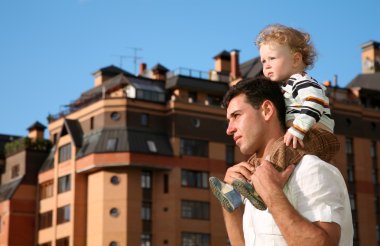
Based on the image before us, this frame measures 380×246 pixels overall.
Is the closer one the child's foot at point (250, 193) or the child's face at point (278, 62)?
the child's foot at point (250, 193)

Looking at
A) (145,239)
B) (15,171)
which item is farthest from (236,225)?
(15,171)

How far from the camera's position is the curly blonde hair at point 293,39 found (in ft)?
22.6

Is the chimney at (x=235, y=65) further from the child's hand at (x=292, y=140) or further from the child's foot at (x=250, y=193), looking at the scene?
the child's foot at (x=250, y=193)

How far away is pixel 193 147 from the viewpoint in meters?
72.8

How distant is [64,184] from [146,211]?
27.8 feet

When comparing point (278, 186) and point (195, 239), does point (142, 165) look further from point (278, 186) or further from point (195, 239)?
point (278, 186)

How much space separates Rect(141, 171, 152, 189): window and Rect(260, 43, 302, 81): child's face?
6380cm

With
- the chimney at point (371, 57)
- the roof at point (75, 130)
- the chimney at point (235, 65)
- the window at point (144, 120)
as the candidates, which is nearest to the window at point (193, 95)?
the chimney at point (235, 65)

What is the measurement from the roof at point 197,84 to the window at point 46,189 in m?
13.3

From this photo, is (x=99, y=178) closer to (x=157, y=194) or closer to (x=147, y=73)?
(x=157, y=194)

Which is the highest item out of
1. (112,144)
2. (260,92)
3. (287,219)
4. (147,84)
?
(147,84)

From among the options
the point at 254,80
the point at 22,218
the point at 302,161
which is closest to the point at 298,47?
the point at 254,80

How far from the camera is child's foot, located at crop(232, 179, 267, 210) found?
5.89 metres

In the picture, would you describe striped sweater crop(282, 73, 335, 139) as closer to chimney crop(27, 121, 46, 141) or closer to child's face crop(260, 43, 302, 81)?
child's face crop(260, 43, 302, 81)
